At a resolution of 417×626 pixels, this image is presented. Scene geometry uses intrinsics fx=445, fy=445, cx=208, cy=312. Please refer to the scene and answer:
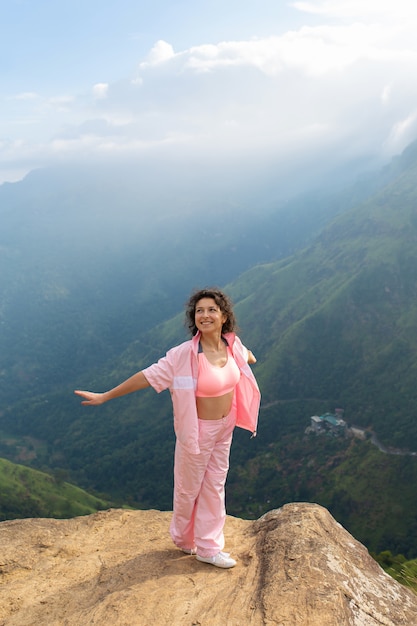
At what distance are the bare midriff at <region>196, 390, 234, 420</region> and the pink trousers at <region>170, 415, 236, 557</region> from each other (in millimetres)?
86

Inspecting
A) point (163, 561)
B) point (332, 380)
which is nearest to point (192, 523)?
point (163, 561)

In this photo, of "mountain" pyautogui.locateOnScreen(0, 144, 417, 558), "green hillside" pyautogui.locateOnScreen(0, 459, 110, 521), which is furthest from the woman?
"green hillside" pyautogui.locateOnScreen(0, 459, 110, 521)

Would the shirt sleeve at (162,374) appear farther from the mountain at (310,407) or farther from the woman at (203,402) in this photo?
the mountain at (310,407)

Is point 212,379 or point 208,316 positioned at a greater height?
point 208,316

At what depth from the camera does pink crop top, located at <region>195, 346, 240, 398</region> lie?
7168 millimetres

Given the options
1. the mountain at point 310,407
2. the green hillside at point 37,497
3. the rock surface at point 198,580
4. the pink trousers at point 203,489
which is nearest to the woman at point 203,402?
the pink trousers at point 203,489

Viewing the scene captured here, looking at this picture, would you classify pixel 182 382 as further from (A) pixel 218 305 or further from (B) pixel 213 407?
(A) pixel 218 305

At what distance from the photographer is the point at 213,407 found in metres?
7.36

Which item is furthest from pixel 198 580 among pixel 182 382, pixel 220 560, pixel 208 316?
pixel 208 316

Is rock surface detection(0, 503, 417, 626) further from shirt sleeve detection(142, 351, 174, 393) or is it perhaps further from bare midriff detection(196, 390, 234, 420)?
shirt sleeve detection(142, 351, 174, 393)

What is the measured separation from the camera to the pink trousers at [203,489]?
741 cm

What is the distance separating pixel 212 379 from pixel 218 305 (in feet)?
4.03

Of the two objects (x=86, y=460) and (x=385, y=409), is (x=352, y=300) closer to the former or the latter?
(x=385, y=409)

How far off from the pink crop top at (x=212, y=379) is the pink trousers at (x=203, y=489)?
0.50 m
